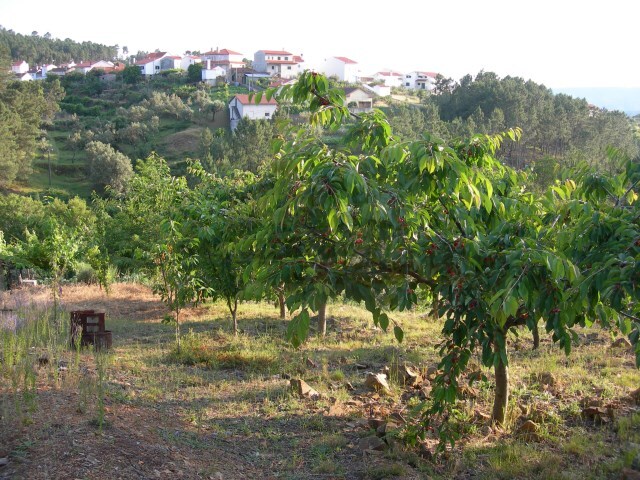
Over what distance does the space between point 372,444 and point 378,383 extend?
1.69 m

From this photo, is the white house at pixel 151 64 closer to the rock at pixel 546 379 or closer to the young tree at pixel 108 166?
the young tree at pixel 108 166

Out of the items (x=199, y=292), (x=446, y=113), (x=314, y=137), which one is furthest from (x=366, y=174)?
(x=446, y=113)

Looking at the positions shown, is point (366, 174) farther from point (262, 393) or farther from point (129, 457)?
point (262, 393)

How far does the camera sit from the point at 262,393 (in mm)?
6645

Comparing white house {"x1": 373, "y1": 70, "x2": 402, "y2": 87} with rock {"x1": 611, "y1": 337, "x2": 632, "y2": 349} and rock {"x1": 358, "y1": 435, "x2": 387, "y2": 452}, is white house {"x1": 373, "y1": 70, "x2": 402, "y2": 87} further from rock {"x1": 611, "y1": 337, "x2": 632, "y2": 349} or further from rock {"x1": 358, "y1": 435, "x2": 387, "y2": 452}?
rock {"x1": 358, "y1": 435, "x2": 387, "y2": 452}

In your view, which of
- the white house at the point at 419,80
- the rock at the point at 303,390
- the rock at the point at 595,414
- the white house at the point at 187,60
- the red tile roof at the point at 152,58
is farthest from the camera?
the white house at the point at 419,80

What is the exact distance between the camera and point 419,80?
10512 cm

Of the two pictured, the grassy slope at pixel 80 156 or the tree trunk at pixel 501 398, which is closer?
the tree trunk at pixel 501 398

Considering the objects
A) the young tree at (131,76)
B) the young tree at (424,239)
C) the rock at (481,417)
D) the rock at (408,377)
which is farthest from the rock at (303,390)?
the young tree at (131,76)

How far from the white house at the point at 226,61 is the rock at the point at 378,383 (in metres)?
82.7

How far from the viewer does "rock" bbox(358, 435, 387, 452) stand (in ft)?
17.0

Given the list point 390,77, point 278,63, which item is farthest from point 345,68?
point 390,77

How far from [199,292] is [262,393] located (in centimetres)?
342

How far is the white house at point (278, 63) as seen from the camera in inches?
3654
